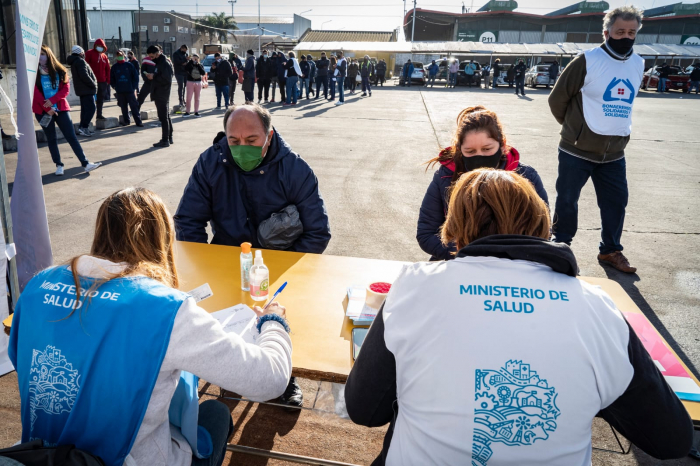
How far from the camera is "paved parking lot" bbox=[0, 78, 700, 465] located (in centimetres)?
259

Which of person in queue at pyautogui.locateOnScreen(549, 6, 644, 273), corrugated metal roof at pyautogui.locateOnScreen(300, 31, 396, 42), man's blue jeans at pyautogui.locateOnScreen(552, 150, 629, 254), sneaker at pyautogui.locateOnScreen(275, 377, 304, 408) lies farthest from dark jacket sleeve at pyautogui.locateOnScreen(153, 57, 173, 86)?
corrugated metal roof at pyautogui.locateOnScreen(300, 31, 396, 42)

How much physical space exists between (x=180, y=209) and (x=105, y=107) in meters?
12.8

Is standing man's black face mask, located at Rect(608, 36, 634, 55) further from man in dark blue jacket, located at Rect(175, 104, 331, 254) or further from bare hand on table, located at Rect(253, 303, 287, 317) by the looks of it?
bare hand on table, located at Rect(253, 303, 287, 317)

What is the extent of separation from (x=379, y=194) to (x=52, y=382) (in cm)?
533

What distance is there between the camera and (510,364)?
43.4 inches

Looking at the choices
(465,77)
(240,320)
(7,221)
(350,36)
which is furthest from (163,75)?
(350,36)

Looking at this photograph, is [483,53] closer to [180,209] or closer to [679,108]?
[679,108]

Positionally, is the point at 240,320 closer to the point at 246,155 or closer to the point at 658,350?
the point at 246,155

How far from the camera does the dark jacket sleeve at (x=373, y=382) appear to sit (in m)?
1.28

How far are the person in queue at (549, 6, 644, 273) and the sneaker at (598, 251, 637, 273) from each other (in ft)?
1.17

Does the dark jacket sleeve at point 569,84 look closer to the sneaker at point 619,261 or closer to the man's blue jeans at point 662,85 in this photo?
the sneaker at point 619,261

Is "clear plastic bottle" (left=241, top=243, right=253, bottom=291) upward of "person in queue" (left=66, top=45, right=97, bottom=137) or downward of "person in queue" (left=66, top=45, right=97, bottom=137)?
downward

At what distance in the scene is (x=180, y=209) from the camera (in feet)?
9.65

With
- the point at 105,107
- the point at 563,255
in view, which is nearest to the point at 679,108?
the point at 105,107
